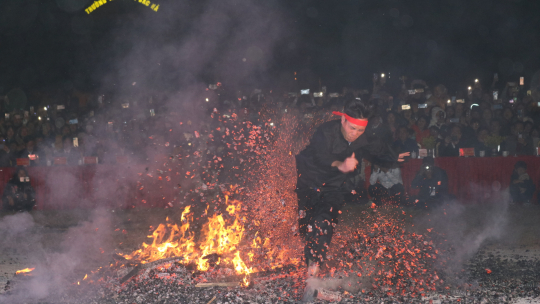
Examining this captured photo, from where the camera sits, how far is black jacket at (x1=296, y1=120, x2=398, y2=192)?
13.6 feet

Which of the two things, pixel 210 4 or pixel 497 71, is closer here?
pixel 210 4

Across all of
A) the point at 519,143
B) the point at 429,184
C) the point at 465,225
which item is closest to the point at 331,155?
the point at 465,225

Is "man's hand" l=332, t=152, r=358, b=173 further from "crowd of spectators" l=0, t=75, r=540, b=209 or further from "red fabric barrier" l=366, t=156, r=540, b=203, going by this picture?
"red fabric barrier" l=366, t=156, r=540, b=203

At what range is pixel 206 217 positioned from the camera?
6844mm

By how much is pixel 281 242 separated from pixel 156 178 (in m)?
3.37

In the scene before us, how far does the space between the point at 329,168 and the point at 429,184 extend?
357cm

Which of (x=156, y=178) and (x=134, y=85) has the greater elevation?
(x=134, y=85)

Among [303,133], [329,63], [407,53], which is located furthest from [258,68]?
[407,53]

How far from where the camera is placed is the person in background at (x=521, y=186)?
6.82m

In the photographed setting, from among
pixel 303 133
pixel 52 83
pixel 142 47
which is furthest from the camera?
pixel 52 83

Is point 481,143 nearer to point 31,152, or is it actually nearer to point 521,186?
point 521,186

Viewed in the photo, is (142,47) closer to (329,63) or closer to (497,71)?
(329,63)

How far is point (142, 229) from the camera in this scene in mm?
6566

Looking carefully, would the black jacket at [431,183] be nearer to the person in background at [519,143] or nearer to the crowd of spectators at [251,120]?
the crowd of spectators at [251,120]
